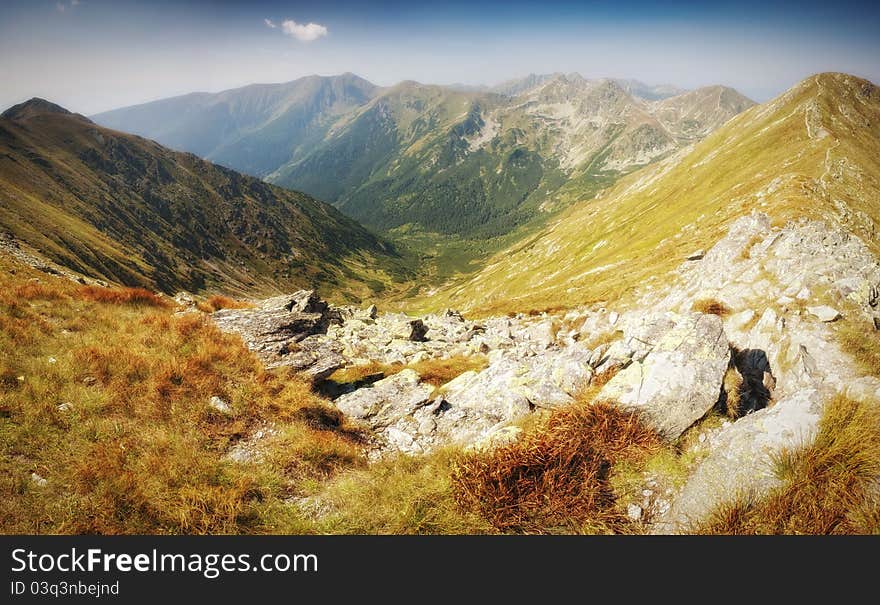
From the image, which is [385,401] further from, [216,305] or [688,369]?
[216,305]

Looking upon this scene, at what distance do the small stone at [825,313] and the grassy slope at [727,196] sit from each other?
123 feet

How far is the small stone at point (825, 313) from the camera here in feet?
43.2

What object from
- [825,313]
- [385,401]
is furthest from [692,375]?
[385,401]

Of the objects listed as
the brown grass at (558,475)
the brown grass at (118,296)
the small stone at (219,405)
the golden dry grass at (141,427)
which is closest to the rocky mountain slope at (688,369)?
the brown grass at (558,475)

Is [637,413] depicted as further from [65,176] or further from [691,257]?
[65,176]

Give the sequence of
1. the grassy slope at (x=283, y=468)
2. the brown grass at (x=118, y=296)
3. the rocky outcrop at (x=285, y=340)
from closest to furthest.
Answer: the grassy slope at (x=283, y=468) → the rocky outcrop at (x=285, y=340) → the brown grass at (x=118, y=296)

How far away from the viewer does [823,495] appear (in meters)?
6.37

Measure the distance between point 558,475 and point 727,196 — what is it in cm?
12760

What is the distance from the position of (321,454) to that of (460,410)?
220 inches

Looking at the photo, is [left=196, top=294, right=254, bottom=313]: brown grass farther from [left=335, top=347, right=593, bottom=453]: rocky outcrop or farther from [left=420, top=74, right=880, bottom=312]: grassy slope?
[left=420, top=74, right=880, bottom=312]: grassy slope

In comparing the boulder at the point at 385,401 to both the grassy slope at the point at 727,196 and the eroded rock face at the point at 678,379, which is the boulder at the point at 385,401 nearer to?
the eroded rock face at the point at 678,379

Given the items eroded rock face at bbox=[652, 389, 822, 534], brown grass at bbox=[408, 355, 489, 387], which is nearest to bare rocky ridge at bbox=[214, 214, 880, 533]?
eroded rock face at bbox=[652, 389, 822, 534]

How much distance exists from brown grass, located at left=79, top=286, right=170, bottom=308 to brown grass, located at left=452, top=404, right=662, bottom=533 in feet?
54.5
